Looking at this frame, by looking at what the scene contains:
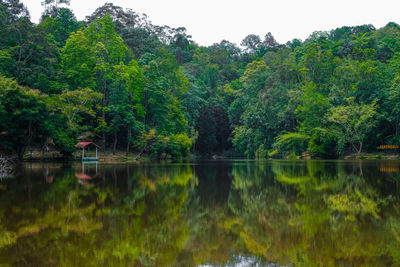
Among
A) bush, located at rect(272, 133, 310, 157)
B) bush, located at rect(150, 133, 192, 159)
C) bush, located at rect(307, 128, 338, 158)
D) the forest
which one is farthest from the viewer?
bush, located at rect(272, 133, 310, 157)

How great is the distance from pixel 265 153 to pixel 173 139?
16.9 meters

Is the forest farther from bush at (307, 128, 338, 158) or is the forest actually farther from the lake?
the lake

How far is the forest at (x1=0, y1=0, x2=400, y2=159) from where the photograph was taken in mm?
34312

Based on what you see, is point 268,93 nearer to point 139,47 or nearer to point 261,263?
point 139,47

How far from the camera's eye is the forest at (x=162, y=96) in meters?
34.3

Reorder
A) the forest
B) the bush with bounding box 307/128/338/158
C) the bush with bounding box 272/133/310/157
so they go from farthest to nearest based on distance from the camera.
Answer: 1. the bush with bounding box 272/133/310/157
2. the bush with bounding box 307/128/338/158
3. the forest

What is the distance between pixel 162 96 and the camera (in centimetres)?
4609

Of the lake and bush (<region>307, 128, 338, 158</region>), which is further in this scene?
bush (<region>307, 128, 338, 158</region>)

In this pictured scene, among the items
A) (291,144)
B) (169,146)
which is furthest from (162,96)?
(291,144)

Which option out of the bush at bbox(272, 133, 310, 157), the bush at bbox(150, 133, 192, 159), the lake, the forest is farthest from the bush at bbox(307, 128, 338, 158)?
the lake

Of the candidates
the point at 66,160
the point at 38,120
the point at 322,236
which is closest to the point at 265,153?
the point at 66,160

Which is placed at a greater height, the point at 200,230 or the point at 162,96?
the point at 162,96

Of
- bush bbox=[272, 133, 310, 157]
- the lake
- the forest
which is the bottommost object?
the lake

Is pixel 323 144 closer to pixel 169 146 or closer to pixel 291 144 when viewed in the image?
pixel 291 144
